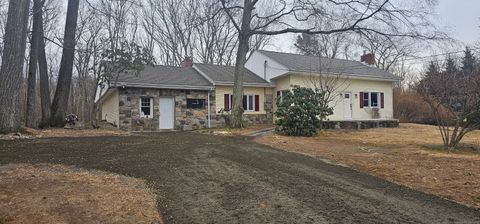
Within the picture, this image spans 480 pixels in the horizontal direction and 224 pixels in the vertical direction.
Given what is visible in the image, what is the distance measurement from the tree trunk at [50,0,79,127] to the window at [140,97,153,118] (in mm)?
3648

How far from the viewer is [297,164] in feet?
24.5

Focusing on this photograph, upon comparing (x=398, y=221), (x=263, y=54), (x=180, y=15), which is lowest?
(x=398, y=221)

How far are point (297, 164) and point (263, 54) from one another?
16.1m

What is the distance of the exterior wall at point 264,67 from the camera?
20797 mm

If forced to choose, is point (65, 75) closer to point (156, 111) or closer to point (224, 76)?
point (156, 111)

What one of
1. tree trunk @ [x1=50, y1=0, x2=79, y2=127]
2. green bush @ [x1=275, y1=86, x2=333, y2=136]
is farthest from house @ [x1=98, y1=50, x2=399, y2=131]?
green bush @ [x1=275, y1=86, x2=333, y2=136]

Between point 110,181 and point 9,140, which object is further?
point 9,140

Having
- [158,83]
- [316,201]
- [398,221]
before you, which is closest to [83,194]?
[316,201]

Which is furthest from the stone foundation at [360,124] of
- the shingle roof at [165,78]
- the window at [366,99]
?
the shingle roof at [165,78]

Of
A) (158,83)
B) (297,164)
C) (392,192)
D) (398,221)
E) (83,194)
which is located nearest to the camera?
(398,221)

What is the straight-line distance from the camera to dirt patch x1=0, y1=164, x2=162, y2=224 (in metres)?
3.91

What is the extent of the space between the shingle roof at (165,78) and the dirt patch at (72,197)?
12150mm

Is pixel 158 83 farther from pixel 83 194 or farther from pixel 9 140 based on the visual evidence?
pixel 83 194

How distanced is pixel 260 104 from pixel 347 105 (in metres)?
5.39
